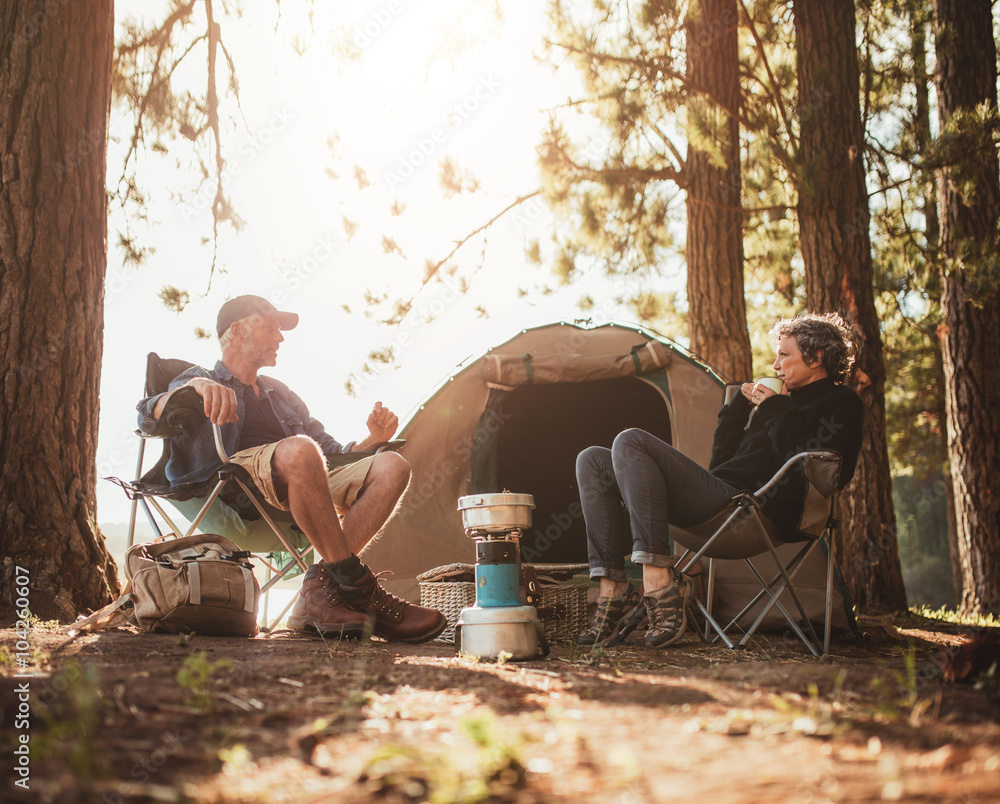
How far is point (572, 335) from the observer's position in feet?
14.2

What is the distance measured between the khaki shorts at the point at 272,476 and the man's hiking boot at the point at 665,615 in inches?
43.3

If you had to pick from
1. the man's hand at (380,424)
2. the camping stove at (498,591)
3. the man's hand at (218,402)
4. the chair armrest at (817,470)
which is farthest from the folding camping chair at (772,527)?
the man's hand at (218,402)

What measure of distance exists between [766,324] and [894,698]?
7.35 m

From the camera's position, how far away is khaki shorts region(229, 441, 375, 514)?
8.89 feet

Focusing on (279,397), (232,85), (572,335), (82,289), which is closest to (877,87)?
Result: (572,335)

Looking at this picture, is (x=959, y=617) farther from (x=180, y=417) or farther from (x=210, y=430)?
(x=180, y=417)

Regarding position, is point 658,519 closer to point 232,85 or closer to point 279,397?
point 279,397

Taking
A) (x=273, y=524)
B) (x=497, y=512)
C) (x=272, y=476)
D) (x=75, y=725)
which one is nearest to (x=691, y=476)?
(x=497, y=512)

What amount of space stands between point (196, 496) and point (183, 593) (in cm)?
54

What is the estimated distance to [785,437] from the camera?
2.82 meters

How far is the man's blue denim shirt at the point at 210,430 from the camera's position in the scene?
2.90 meters

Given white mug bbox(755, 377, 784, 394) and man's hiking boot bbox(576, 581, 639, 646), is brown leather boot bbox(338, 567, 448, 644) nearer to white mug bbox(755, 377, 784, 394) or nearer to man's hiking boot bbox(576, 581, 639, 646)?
man's hiking boot bbox(576, 581, 639, 646)

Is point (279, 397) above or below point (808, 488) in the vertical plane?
above

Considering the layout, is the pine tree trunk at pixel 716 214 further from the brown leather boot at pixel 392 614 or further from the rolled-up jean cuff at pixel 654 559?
the brown leather boot at pixel 392 614
